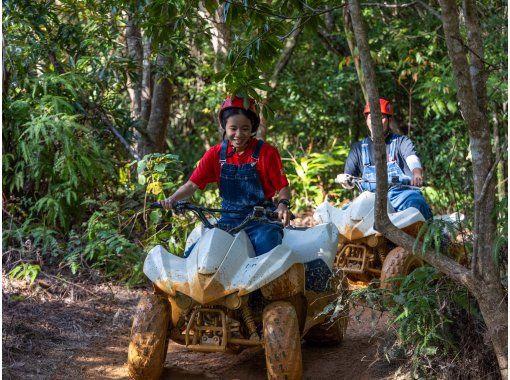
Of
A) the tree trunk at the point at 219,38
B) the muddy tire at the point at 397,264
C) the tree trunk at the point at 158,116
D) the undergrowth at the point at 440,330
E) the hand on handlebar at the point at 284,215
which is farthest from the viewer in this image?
the tree trunk at the point at 219,38

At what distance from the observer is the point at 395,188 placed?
7395 mm

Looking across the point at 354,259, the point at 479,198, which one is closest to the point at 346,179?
the point at 354,259

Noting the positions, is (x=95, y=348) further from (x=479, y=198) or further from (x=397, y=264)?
(x=479, y=198)

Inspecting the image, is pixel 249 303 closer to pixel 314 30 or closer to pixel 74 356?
pixel 74 356

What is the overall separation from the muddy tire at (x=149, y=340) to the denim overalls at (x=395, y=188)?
3.28 metres

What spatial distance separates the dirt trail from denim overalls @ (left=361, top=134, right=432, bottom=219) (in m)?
1.22

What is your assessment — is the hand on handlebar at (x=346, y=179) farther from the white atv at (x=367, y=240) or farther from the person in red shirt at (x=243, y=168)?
the person in red shirt at (x=243, y=168)

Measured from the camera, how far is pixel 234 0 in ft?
16.0

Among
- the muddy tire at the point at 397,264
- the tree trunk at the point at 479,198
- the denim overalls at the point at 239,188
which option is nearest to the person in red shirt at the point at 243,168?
the denim overalls at the point at 239,188

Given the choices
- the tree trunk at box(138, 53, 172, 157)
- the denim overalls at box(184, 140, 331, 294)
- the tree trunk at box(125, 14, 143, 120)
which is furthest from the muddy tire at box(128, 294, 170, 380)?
the tree trunk at box(138, 53, 172, 157)

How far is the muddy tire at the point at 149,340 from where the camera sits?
15.0 feet

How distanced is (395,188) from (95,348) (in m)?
3.33

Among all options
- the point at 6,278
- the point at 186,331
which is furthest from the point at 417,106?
the point at 186,331

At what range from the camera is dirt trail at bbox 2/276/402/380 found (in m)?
5.04
